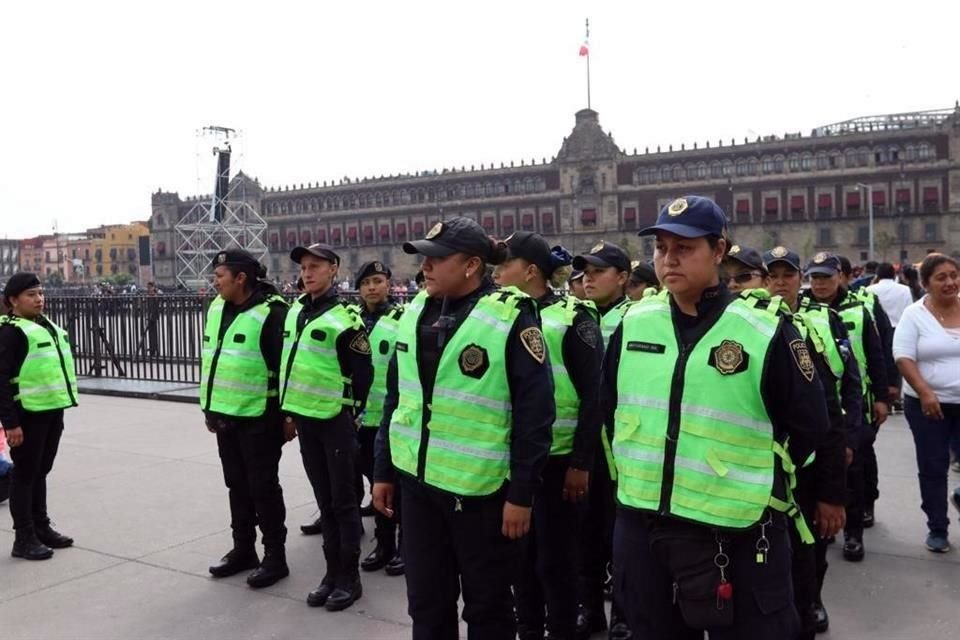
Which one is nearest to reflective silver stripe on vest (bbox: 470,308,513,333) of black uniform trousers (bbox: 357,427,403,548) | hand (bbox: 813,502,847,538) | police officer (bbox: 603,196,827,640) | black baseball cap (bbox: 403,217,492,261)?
black baseball cap (bbox: 403,217,492,261)

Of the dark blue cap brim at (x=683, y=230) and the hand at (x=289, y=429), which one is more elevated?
the dark blue cap brim at (x=683, y=230)

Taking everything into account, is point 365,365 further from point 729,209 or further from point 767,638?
point 729,209

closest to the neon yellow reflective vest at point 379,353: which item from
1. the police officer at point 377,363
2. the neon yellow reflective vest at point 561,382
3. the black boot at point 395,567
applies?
the police officer at point 377,363

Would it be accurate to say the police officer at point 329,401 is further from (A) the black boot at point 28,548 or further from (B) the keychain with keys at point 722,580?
(B) the keychain with keys at point 722,580

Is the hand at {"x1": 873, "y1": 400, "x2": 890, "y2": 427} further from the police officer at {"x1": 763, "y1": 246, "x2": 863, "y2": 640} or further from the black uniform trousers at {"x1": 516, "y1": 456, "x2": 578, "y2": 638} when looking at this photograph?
the black uniform trousers at {"x1": 516, "y1": 456, "x2": 578, "y2": 638}

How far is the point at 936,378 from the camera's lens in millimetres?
5258

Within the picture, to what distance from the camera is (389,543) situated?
17.0ft

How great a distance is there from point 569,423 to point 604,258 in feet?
3.87

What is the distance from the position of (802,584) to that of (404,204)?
81214 mm

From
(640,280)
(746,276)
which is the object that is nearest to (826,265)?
(640,280)

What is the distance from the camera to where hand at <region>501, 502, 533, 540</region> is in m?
3.04

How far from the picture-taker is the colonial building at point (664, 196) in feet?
215

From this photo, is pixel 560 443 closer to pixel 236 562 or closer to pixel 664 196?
pixel 236 562

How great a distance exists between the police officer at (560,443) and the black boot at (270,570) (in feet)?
5.44
